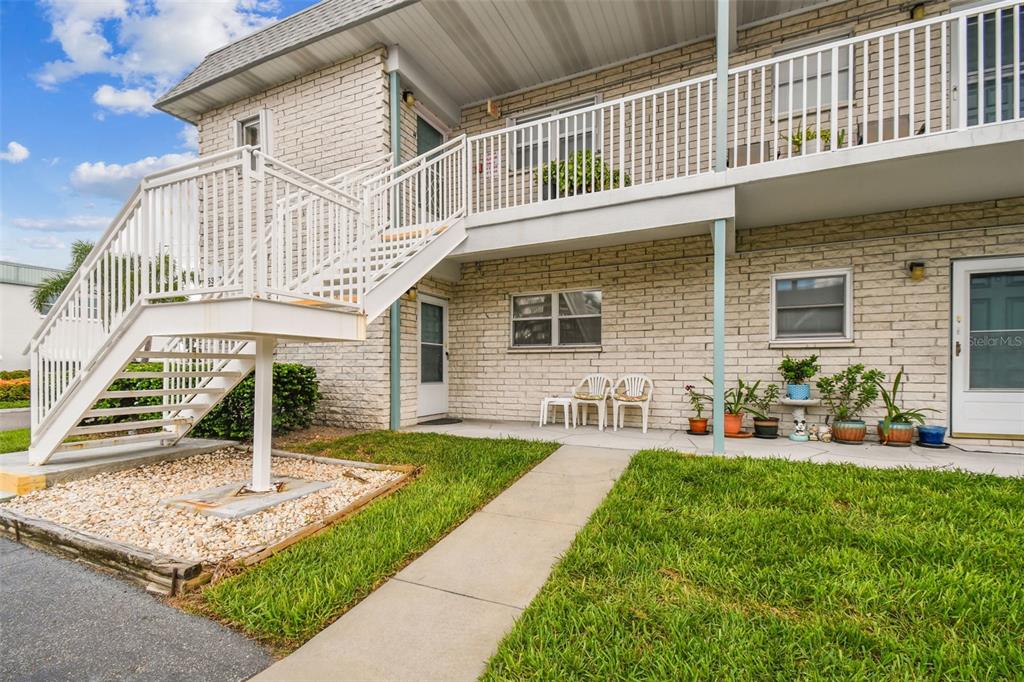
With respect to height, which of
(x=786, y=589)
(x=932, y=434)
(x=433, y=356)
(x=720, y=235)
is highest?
(x=720, y=235)

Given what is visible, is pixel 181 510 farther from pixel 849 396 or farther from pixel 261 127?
pixel 849 396

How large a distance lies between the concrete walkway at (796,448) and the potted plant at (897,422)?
4.6 inches

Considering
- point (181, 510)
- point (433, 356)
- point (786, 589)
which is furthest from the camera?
point (433, 356)

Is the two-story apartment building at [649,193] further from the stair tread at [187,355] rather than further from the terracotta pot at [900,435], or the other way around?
the stair tread at [187,355]

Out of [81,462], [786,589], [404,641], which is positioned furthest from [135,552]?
[786,589]

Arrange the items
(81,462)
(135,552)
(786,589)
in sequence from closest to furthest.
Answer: (786,589) < (135,552) < (81,462)

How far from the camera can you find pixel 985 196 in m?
5.18

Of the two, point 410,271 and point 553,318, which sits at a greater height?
point 410,271

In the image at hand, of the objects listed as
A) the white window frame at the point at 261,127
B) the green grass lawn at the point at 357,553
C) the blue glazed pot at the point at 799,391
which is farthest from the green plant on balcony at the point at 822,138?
the white window frame at the point at 261,127

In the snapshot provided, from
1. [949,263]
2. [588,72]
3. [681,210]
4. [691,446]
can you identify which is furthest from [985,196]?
[588,72]

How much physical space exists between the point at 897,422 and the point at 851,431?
498 mm

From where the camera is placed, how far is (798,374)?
18.8 ft

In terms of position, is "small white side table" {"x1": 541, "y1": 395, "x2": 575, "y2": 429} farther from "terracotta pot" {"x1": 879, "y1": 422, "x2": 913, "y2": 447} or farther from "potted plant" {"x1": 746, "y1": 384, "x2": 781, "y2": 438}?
"terracotta pot" {"x1": 879, "y1": 422, "x2": 913, "y2": 447}

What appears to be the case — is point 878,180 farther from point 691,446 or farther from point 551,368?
point 551,368
